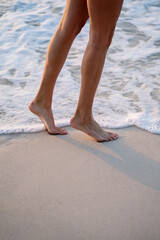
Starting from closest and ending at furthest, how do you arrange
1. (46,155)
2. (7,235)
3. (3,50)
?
(7,235) → (46,155) → (3,50)

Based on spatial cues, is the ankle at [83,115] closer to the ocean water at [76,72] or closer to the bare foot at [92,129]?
the bare foot at [92,129]

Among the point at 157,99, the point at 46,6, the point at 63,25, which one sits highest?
the point at 63,25

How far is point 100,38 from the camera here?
158 centimetres

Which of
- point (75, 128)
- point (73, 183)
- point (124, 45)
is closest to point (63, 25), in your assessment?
point (75, 128)

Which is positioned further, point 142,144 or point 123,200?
point 142,144

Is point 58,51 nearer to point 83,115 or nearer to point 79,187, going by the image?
point 83,115

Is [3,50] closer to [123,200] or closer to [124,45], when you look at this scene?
[124,45]

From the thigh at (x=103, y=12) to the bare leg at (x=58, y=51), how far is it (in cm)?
17

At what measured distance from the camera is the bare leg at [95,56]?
1.47 m

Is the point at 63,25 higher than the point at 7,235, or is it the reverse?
Result: the point at 63,25

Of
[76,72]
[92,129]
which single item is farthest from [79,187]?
[76,72]

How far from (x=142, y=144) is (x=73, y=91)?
884mm

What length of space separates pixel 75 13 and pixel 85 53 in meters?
0.22

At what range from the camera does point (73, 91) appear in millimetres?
2527
